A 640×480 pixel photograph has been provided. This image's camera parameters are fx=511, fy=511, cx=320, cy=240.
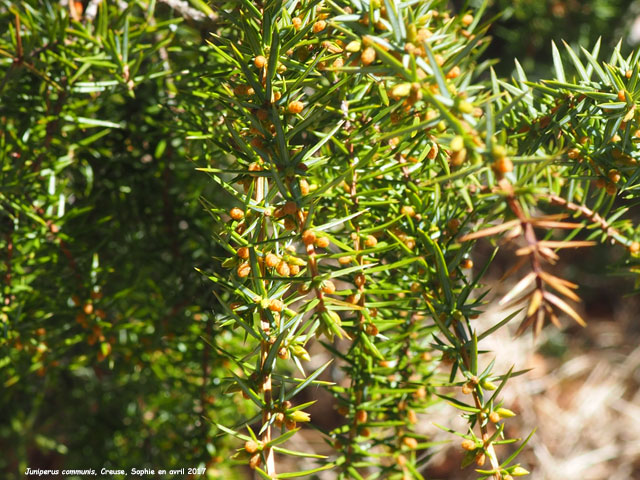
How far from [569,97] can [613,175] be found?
7cm

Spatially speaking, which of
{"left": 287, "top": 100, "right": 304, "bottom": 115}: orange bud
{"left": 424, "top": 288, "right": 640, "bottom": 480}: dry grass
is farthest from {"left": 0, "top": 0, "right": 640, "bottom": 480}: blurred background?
{"left": 424, "top": 288, "right": 640, "bottom": 480}: dry grass

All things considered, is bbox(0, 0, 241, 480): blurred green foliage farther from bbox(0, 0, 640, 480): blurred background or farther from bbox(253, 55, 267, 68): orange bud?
bbox(253, 55, 267, 68): orange bud

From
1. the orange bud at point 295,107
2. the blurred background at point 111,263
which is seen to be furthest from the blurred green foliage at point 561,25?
the orange bud at point 295,107

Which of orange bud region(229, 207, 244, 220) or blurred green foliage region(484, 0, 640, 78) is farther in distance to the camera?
blurred green foliage region(484, 0, 640, 78)

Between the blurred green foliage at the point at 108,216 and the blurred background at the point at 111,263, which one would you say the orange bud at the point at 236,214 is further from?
the blurred green foliage at the point at 108,216

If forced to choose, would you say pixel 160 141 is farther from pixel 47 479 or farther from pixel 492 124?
pixel 47 479

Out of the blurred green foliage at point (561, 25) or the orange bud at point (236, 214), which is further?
the blurred green foliage at point (561, 25)

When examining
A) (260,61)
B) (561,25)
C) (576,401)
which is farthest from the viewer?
(576,401)

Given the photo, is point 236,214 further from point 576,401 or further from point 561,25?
point 576,401

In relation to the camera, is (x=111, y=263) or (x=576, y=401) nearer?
(x=111, y=263)

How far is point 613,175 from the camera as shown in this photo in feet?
1.27

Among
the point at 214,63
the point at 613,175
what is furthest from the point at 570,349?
the point at 214,63

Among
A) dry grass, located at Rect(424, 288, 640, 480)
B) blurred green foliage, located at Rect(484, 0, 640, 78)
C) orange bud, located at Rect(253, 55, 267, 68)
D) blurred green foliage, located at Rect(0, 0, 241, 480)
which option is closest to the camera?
orange bud, located at Rect(253, 55, 267, 68)

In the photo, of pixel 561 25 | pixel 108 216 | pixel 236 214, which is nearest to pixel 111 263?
pixel 108 216
